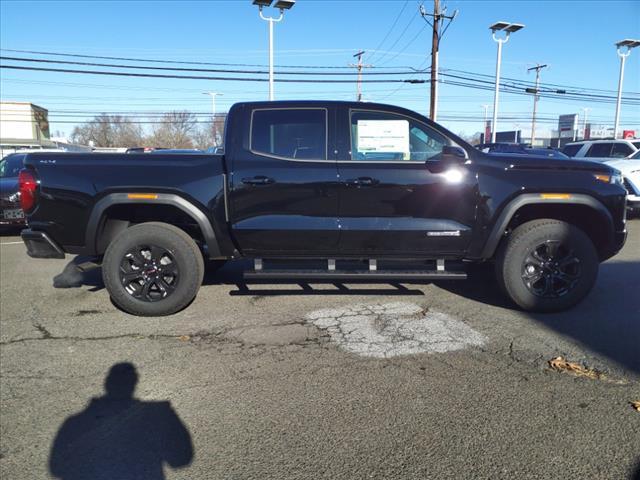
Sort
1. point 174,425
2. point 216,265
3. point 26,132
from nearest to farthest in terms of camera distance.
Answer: point 174,425 → point 216,265 → point 26,132

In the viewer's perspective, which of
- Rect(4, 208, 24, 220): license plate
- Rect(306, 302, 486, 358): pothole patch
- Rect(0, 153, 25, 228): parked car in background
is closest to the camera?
Rect(306, 302, 486, 358): pothole patch

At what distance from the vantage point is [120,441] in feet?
8.86

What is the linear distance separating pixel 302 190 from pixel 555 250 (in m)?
2.53

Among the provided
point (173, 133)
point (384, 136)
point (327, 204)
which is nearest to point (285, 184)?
point (327, 204)

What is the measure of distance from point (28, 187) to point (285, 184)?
2.41 metres

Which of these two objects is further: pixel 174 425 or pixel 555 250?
pixel 555 250

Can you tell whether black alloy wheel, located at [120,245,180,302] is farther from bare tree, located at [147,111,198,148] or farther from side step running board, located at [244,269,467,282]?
bare tree, located at [147,111,198,148]

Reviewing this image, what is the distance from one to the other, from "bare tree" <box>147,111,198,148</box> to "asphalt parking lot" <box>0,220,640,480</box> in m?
70.1

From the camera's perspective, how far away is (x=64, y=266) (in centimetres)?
707

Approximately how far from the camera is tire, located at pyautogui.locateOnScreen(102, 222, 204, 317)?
15.1ft

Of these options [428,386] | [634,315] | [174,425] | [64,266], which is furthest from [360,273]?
[64,266]

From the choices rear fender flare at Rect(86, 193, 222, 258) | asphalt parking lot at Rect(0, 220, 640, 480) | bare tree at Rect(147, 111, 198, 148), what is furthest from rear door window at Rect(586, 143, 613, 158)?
bare tree at Rect(147, 111, 198, 148)

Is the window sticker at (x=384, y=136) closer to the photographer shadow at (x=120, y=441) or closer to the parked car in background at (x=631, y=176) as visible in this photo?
the photographer shadow at (x=120, y=441)

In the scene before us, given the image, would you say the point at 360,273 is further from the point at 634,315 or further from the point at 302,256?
the point at 634,315
